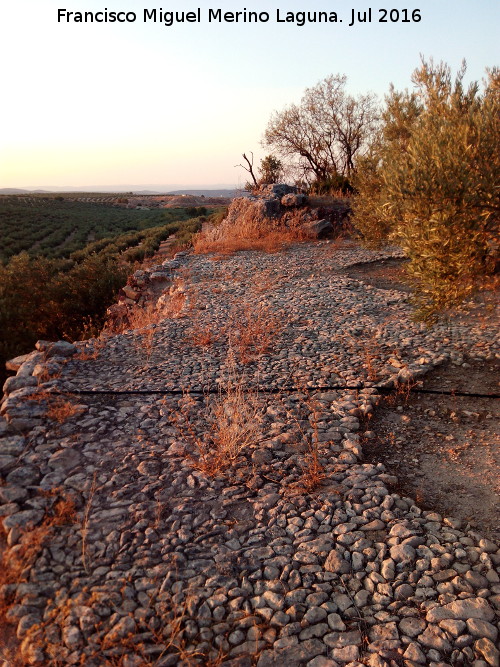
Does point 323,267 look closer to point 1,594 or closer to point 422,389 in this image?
point 422,389

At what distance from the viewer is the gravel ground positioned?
328 centimetres

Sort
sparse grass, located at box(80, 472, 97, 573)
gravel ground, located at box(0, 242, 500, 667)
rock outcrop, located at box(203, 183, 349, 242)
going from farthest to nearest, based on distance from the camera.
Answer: rock outcrop, located at box(203, 183, 349, 242)
sparse grass, located at box(80, 472, 97, 573)
gravel ground, located at box(0, 242, 500, 667)

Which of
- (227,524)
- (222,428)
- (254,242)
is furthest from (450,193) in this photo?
(254,242)

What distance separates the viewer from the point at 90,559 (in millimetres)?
3930

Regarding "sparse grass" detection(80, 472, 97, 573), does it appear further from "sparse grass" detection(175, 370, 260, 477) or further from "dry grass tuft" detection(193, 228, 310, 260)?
"dry grass tuft" detection(193, 228, 310, 260)

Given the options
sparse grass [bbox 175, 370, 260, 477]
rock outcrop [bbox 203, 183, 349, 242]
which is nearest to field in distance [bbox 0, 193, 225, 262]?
rock outcrop [bbox 203, 183, 349, 242]

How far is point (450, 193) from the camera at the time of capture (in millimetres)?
5625

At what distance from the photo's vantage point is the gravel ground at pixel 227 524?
129 inches

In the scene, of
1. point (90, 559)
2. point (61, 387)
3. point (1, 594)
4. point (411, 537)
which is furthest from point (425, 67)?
point (1, 594)

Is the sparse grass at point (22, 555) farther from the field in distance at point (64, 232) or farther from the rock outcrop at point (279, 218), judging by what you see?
the field in distance at point (64, 232)

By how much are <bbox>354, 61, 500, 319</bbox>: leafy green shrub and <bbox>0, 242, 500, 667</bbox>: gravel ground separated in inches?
67.7

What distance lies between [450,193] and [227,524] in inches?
181

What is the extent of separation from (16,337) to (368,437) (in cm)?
915

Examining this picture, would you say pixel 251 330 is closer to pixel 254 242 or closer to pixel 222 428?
pixel 222 428
